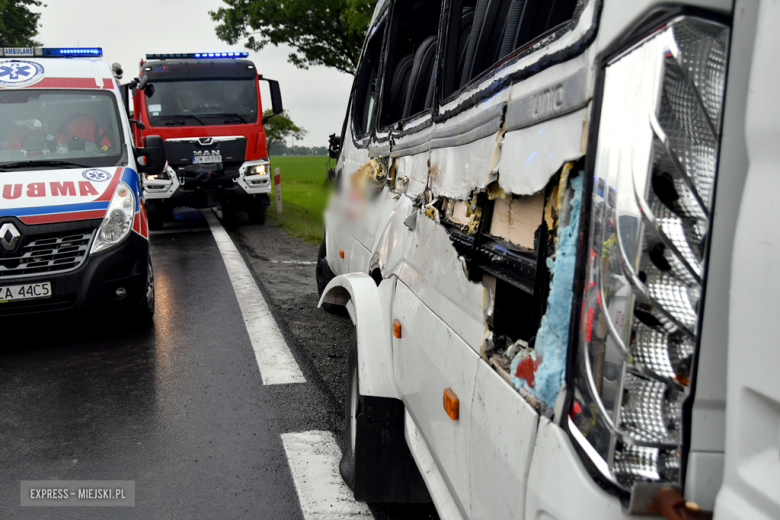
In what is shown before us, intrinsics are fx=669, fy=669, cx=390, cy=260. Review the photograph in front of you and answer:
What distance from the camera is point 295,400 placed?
13.3ft

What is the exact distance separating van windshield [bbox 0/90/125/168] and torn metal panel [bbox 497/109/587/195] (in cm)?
505

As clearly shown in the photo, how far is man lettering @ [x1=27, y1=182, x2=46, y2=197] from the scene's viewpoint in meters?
5.14

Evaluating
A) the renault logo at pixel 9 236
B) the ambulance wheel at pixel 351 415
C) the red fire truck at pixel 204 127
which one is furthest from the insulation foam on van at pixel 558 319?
the red fire truck at pixel 204 127

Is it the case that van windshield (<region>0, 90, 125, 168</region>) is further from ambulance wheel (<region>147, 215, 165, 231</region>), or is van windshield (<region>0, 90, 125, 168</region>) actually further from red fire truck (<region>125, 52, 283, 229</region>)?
ambulance wheel (<region>147, 215, 165, 231</region>)

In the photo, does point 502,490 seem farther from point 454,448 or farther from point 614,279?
point 614,279

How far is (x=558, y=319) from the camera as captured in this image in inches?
50.0

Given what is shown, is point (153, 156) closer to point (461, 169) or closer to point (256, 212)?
point (461, 169)

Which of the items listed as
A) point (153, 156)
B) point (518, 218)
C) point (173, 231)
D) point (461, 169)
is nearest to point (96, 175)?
point (153, 156)

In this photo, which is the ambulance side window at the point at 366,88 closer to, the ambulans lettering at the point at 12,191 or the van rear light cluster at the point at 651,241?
the ambulans lettering at the point at 12,191

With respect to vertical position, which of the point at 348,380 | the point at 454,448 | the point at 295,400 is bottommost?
the point at 295,400

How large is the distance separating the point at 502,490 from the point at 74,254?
458 centimetres

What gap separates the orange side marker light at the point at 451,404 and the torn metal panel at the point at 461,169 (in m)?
0.56

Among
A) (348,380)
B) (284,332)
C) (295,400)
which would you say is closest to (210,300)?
(284,332)

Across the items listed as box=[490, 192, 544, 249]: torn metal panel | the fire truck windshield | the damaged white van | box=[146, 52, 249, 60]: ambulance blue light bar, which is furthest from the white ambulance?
box=[146, 52, 249, 60]: ambulance blue light bar
